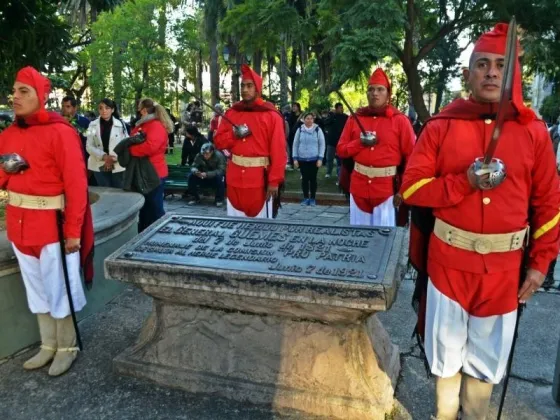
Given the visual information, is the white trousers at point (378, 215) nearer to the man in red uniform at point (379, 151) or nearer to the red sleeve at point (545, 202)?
the man in red uniform at point (379, 151)

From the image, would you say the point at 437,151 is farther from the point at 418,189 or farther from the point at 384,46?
the point at 384,46

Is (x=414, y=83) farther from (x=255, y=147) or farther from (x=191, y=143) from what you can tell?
(x=255, y=147)

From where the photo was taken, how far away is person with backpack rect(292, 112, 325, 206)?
9344 mm

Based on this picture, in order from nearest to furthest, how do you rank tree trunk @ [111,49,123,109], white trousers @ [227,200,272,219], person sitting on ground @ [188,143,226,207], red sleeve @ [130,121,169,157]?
white trousers @ [227,200,272,219]
red sleeve @ [130,121,169,157]
person sitting on ground @ [188,143,226,207]
tree trunk @ [111,49,123,109]

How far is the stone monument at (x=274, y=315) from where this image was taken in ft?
9.36

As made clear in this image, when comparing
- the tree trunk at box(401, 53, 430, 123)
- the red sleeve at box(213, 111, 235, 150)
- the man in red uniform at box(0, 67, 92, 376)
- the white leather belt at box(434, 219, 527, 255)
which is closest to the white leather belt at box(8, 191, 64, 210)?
the man in red uniform at box(0, 67, 92, 376)

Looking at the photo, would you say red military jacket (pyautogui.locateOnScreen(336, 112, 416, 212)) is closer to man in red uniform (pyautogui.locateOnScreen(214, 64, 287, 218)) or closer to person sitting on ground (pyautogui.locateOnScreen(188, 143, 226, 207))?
man in red uniform (pyautogui.locateOnScreen(214, 64, 287, 218))

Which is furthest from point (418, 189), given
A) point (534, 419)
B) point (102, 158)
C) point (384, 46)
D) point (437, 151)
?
point (384, 46)

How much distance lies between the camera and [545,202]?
93.1 inches

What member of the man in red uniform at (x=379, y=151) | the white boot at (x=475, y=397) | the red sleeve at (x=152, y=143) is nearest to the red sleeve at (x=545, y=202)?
the white boot at (x=475, y=397)

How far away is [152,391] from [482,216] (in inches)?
86.3

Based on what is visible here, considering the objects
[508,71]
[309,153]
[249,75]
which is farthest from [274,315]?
[309,153]

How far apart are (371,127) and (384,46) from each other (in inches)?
177

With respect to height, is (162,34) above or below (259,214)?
above
